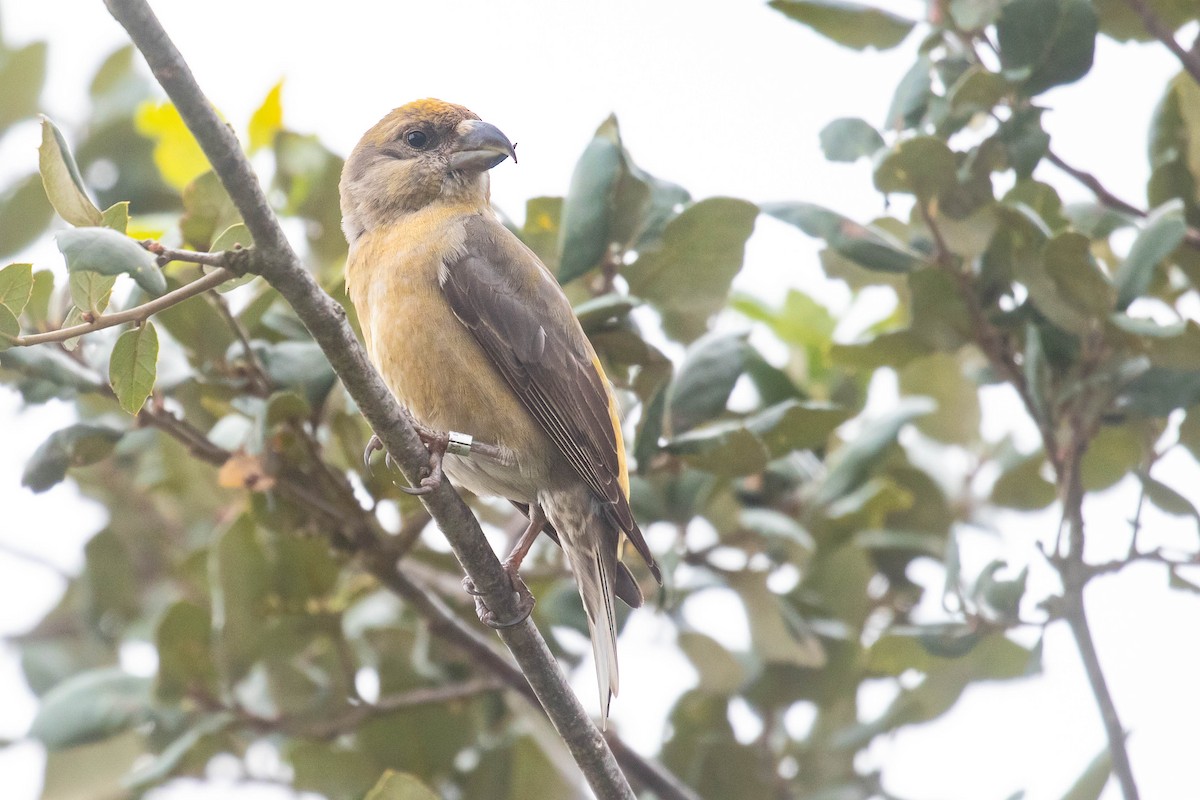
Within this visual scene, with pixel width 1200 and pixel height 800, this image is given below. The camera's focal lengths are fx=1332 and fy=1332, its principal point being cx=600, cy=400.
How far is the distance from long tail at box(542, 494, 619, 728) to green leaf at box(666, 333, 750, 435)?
0.38 m

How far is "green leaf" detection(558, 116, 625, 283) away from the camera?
334 cm

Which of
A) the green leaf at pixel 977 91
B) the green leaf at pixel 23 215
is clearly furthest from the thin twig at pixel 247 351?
the green leaf at pixel 977 91

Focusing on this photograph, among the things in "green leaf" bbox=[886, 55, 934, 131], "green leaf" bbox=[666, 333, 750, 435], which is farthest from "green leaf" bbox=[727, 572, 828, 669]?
"green leaf" bbox=[886, 55, 934, 131]

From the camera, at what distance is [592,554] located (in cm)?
358

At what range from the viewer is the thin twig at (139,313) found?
2070mm

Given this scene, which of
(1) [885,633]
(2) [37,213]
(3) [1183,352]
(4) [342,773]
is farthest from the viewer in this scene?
(2) [37,213]

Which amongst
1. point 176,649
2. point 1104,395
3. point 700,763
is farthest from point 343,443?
point 1104,395

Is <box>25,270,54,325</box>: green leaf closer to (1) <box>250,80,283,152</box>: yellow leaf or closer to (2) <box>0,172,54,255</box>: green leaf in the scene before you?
(2) <box>0,172,54,255</box>: green leaf

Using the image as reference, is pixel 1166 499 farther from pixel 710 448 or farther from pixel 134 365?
pixel 134 365

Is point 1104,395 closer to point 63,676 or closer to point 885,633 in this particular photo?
point 885,633

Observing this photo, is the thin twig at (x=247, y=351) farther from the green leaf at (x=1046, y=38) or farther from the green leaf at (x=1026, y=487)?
the green leaf at (x=1026, y=487)

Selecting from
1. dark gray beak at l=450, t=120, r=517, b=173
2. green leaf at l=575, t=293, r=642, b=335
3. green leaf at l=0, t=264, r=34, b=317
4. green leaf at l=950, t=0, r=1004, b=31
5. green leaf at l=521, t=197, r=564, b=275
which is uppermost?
dark gray beak at l=450, t=120, r=517, b=173

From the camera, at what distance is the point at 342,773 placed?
12.4 feet

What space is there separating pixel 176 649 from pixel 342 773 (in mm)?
590
